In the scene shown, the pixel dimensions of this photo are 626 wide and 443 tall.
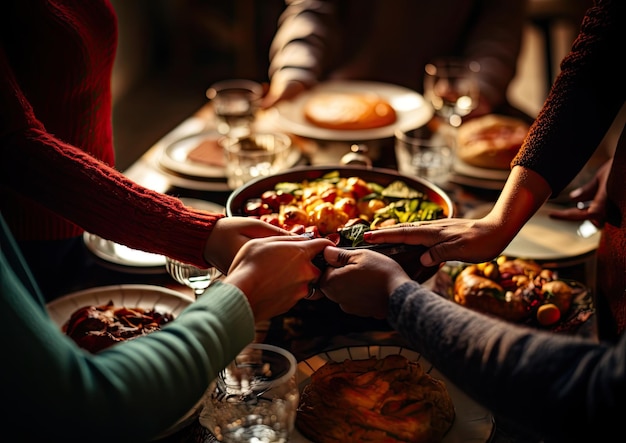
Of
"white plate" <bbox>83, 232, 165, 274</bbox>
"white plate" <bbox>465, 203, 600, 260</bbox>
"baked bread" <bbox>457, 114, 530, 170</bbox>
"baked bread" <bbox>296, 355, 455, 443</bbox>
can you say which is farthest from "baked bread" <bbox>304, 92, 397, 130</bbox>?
"baked bread" <bbox>296, 355, 455, 443</bbox>

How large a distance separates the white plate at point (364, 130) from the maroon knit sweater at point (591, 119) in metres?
0.76

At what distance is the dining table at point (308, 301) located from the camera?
1198mm

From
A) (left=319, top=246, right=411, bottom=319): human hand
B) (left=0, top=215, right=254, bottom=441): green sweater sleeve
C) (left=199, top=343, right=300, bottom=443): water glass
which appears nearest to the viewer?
(left=0, top=215, right=254, bottom=441): green sweater sleeve

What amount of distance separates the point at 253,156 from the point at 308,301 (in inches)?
25.1

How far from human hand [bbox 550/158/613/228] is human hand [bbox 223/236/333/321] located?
686 millimetres

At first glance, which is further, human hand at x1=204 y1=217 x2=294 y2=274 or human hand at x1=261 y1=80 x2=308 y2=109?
human hand at x1=261 y1=80 x2=308 y2=109

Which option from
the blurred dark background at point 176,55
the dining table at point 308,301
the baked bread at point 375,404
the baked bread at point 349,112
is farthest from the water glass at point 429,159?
the blurred dark background at point 176,55

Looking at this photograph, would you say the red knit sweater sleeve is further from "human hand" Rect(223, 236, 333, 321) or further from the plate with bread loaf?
the plate with bread loaf

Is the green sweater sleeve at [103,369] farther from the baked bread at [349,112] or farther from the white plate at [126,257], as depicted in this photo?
the baked bread at [349,112]

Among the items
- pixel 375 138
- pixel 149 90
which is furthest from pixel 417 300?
pixel 149 90

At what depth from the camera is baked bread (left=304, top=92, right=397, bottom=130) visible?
81.8 inches

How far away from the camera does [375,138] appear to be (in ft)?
6.53

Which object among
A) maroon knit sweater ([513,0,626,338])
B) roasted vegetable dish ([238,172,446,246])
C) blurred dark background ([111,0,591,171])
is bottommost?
blurred dark background ([111,0,591,171])

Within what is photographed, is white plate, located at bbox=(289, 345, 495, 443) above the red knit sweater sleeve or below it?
below
